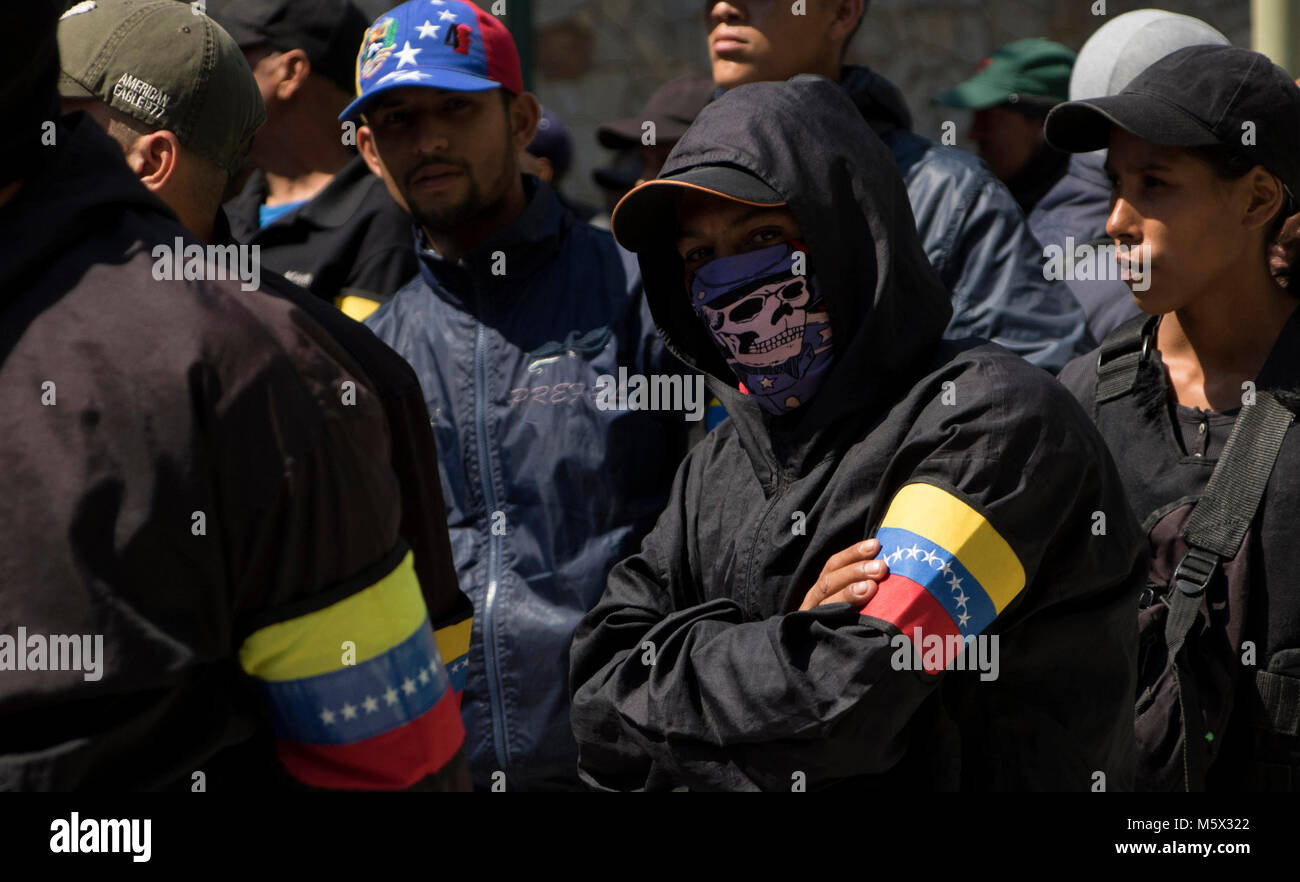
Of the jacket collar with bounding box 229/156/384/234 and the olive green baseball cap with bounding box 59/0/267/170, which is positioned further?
the jacket collar with bounding box 229/156/384/234

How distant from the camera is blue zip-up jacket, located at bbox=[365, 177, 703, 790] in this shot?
321 centimetres

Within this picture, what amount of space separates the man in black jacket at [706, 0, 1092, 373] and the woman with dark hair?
260 millimetres

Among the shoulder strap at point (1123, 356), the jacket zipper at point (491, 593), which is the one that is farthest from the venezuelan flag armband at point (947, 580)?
the jacket zipper at point (491, 593)

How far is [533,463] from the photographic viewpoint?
10.7 feet

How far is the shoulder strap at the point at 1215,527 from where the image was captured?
2529mm

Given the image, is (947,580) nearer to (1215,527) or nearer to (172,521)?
(1215,527)

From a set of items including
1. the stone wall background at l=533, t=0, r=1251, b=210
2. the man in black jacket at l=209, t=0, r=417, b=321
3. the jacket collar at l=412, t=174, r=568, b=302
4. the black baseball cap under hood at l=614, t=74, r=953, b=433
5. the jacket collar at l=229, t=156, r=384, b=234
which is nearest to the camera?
the black baseball cap under hood at l=614, t=74, r=953, b=433

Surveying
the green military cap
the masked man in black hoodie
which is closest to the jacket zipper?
the masked man in black hoodie

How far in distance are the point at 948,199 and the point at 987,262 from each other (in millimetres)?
179

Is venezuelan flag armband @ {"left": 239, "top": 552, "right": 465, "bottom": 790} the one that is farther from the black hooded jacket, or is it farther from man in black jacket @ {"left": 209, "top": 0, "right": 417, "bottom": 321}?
man in black jacket @ {"left": 209, "top": 0, "right": 417, "bottom": 321}

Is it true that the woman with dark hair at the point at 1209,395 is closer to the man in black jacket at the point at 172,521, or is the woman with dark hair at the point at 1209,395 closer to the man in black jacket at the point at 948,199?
the man in black jacket at the point at 948,199

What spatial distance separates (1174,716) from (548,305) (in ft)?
5.49
